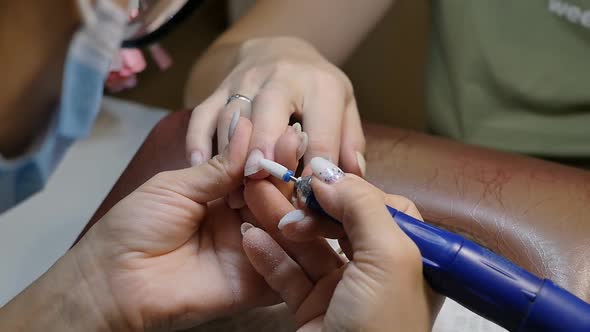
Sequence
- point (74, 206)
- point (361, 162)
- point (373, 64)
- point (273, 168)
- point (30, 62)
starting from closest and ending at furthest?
point (273, 168) < point (361, 162) < point (30, 62) < point (74, 206) < point (373, 64)

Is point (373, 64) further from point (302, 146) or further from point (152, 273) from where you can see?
point (152, 273)

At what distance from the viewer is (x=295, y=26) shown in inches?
31.2

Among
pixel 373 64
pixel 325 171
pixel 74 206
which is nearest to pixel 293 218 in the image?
pixel 325 171

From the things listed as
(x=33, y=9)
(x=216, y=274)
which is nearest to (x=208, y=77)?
(x=33, y=9)

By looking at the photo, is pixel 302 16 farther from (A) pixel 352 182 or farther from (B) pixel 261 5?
(A) pixel 352 182

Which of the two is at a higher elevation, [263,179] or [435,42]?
[435,42]

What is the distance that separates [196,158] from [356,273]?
0.25m

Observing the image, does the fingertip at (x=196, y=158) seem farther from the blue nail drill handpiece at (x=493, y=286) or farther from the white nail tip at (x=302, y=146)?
the blue nail drill handpiece at (x=493, y=286)

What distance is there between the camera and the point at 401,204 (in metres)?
0.48

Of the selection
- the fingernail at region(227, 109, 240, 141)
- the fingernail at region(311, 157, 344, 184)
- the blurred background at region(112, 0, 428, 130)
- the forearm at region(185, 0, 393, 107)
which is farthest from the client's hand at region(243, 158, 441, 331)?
the blurred background at region(112, 0, 428, 130)

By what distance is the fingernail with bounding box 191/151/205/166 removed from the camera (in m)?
0.56

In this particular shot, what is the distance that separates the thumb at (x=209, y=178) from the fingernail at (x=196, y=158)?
6 cm

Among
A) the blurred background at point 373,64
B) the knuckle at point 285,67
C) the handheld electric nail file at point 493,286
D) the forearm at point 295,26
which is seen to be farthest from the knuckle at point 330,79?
the blurred background at point 373,64

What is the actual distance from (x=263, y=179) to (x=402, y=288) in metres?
0.18
